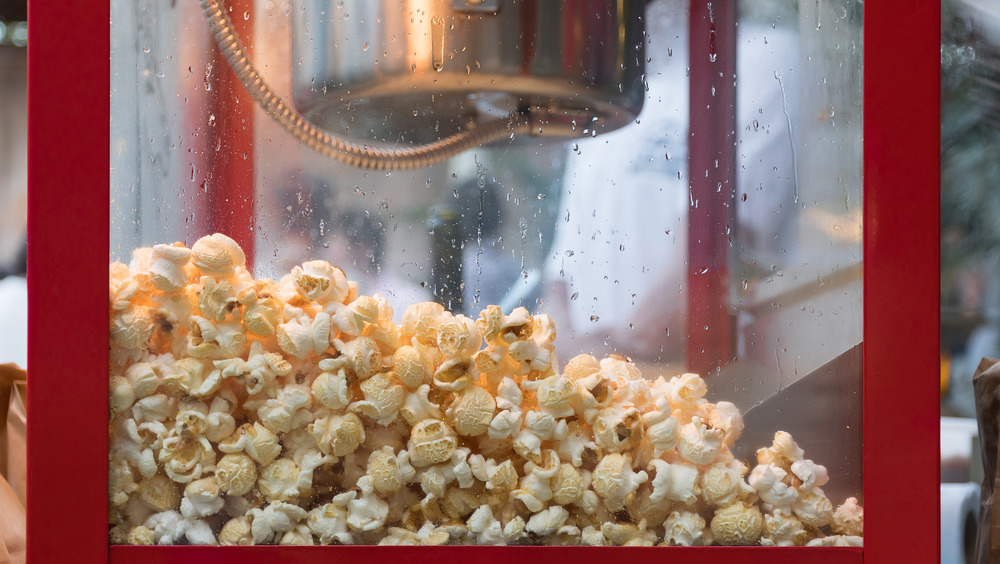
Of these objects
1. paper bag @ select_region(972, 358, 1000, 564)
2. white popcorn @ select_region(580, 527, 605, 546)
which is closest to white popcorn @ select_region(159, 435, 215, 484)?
white popcorn @ select_region(580, 527, 605, 546)

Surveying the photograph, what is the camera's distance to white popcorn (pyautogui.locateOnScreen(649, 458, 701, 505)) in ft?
2.06

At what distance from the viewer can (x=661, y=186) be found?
0.65m

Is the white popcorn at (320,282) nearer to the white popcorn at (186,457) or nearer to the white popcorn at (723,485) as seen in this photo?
the white popcorn at (186,457)

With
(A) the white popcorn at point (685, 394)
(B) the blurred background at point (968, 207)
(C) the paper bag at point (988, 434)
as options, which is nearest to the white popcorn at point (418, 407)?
(A) the white popcorn at point (685, 394)

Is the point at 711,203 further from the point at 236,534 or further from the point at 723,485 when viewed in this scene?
the point at 236,534

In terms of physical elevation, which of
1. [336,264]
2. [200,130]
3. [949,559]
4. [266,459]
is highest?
[200,130]

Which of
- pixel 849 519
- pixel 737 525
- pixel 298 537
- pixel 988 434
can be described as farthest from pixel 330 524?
pixel 988 434

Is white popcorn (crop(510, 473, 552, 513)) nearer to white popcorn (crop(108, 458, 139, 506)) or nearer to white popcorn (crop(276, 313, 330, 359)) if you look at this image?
white popcorn (crop(276, 313, 330, 359))

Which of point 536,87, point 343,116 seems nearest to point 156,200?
point 343,116

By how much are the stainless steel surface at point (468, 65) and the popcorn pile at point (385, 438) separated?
156mm

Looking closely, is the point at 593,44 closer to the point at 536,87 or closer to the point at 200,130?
the point at 536,87

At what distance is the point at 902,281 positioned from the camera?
0.62m

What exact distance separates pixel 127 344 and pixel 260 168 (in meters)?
0.19

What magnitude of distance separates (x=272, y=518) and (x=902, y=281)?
1.89ft
